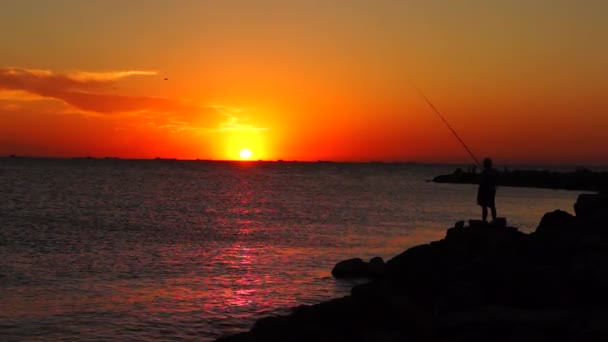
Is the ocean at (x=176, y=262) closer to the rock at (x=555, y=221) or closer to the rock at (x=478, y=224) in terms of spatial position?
the rock at (x=478, y=224)

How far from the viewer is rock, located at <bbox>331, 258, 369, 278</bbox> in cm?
1662

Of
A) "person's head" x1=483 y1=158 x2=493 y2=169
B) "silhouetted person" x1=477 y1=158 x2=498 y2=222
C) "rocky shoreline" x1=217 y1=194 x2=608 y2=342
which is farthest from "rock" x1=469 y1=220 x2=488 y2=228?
"rocky shoreline" x1=217 y1=194 x2=608 y2=342

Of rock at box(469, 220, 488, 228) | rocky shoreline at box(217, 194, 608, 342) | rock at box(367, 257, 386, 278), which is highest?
rock at box(469, 220, 488, 228)

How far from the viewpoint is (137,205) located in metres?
45.0

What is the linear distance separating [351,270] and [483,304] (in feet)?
23.0

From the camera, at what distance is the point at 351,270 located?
54.9ft

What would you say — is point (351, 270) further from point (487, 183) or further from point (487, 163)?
point (487, 163)

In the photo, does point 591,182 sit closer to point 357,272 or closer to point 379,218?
point 379,218

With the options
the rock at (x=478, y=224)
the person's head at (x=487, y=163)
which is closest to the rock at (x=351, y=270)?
the rock at (x=478, y=224)

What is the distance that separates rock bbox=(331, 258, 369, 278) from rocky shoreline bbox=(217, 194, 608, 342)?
3.07 m

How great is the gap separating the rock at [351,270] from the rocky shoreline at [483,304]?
10.1 feet

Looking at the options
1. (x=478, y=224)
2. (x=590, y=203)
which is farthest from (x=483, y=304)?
(x=590, y=203)

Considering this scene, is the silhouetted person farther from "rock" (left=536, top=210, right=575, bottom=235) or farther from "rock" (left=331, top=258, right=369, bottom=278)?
"rock" (left=331, top=258, right=369, bottom=278)

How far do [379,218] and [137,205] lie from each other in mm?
18053
